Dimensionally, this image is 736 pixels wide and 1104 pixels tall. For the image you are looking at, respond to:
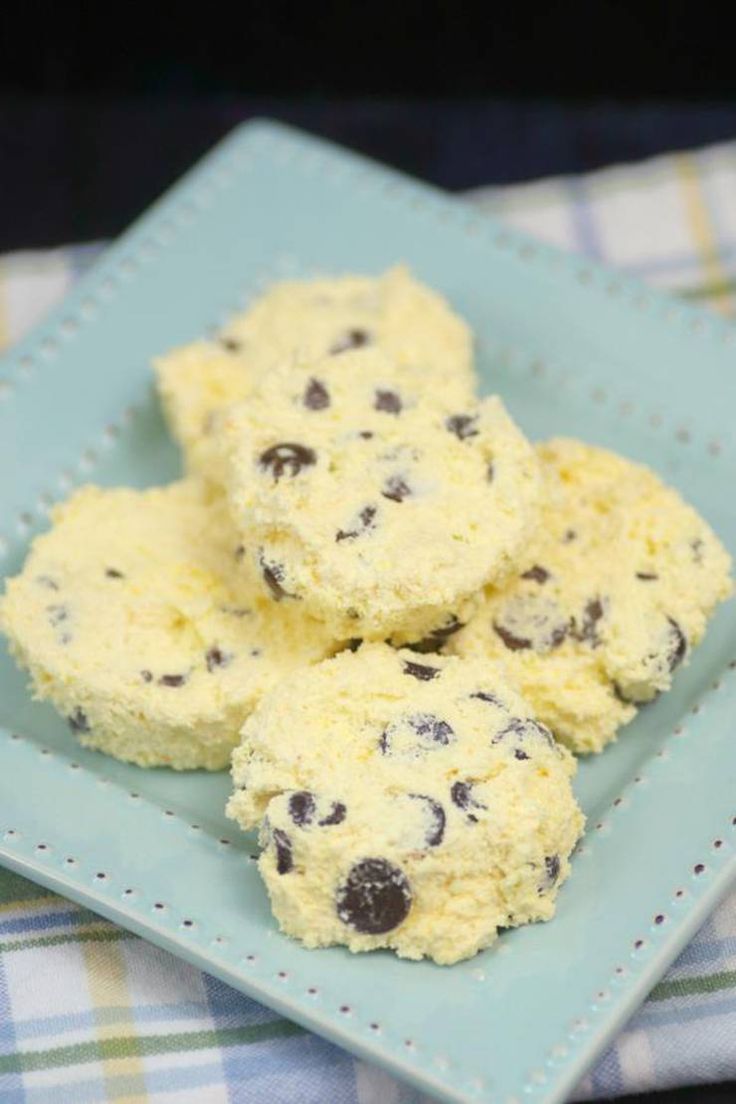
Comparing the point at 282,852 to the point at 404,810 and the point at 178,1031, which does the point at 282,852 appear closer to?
the point at 404,810

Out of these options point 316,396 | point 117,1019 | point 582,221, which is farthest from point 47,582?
point 582,221

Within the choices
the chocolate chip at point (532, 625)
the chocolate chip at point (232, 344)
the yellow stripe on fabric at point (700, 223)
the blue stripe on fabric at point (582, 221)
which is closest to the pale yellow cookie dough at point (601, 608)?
the chocolate chip at point (532, 625)

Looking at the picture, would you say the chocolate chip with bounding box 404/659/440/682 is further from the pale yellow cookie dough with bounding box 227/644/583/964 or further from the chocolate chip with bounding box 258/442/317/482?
the chocolate chip with bounding box 258/442/317/482

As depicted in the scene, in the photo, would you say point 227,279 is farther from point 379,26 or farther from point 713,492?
point 379,26

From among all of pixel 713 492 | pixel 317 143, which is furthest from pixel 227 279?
pixel 713 492

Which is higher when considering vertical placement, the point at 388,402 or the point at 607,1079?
the point at 388,402

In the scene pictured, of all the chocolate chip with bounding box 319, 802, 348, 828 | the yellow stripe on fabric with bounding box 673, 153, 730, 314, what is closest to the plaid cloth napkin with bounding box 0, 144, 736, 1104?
the chocolate chip with bounding box 319, 802, 348, 828

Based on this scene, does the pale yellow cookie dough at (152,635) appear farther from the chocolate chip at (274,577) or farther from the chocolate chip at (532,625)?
the chocolate chip at (532,625)
